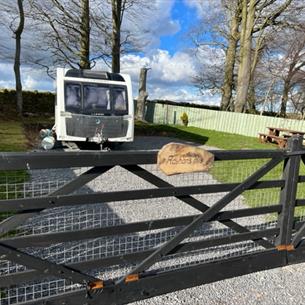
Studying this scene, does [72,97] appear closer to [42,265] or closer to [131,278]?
[131,278]

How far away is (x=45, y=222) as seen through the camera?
433 cm

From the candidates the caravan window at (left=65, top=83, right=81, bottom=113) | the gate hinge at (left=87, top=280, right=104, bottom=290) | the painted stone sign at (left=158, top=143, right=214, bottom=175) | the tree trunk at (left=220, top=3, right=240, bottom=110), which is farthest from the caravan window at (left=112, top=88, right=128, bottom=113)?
the tree trunk at (left=220, top=3, right=240, bottom=110)

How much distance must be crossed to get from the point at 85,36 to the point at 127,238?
17.1m

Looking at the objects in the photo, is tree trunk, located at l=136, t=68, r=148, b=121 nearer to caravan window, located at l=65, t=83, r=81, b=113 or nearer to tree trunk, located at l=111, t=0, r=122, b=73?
tree trunk, located at l=111, t=0, r=122, b=73

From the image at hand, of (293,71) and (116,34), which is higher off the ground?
(116,34)

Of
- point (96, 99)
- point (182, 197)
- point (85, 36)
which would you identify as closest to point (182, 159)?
point (182, 197)

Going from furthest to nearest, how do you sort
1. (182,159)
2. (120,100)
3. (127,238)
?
(120,100), (127,238), (182,159)

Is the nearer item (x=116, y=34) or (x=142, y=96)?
(x=116, y=34)

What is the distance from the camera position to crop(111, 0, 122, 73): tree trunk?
2028 cm

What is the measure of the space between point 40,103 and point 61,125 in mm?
16789

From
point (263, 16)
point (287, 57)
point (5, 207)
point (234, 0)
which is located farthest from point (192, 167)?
point (287, 57)

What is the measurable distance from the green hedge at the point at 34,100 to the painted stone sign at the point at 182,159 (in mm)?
22901

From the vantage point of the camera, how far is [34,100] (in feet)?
85.6

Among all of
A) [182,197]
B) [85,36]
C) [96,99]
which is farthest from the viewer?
[85,36]
